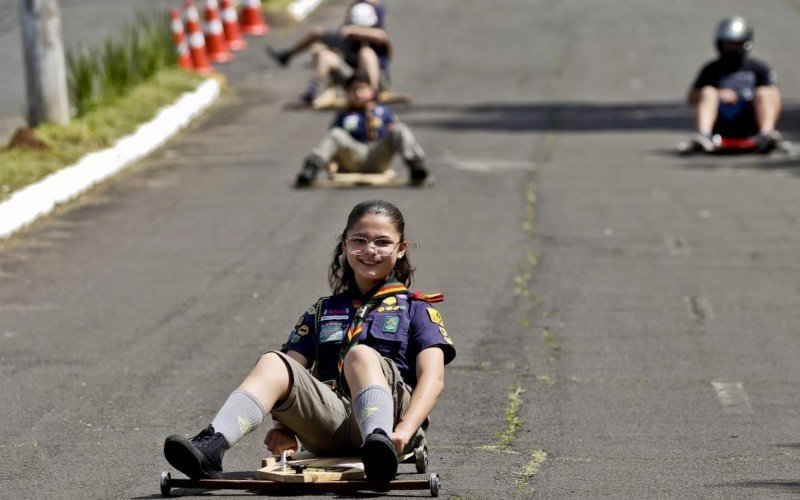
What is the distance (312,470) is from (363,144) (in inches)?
395

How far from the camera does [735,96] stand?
1873 cm

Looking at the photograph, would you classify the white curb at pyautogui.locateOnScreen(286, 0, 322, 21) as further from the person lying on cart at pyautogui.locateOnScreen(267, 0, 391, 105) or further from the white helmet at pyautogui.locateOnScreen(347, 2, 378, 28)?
the white helmet at pyautogui.locateOnScreen(347, 2, 378, 28)

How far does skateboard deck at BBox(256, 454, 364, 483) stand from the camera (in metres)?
6.08

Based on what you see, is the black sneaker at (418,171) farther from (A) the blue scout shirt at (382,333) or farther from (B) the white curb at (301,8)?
(B) the white curb at (301,8)

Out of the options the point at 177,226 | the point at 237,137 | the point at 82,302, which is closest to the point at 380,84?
the point at 237,137

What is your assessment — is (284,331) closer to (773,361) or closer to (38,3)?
(773,361)

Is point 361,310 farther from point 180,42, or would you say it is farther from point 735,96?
point 180,42

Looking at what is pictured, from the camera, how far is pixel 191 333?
9.82m

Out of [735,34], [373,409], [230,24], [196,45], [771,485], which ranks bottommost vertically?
[230,24]

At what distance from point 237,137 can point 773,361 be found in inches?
426

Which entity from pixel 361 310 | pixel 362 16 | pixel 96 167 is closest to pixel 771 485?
pixel 361 310

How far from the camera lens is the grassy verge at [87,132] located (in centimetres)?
1470

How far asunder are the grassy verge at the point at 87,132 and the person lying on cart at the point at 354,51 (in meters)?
1.62

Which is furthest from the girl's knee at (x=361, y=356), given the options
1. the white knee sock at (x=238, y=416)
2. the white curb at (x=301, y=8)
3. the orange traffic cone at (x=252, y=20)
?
the white curb at (x=301, y=8)
